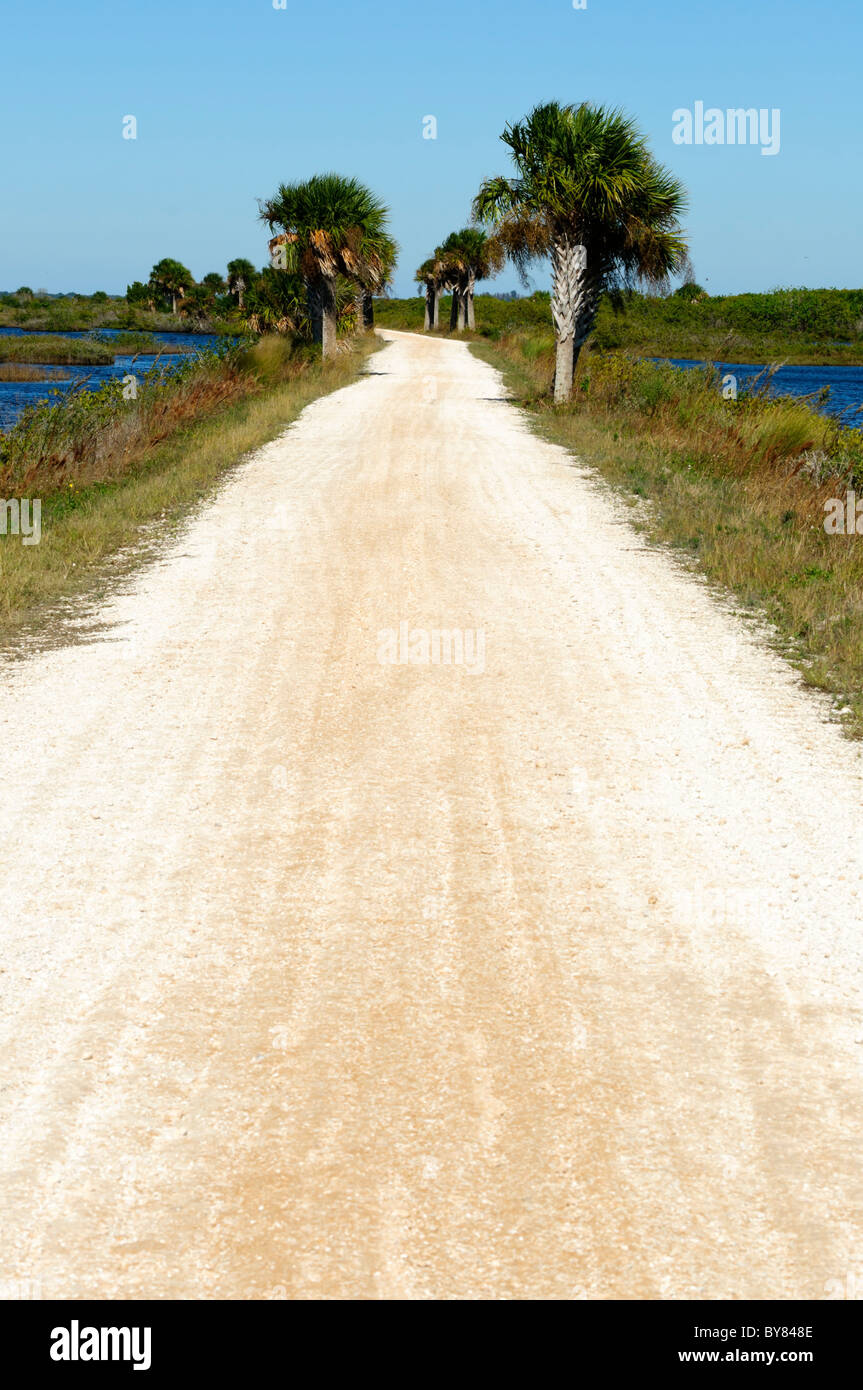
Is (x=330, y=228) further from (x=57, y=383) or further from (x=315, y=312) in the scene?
(x=57, y=383)

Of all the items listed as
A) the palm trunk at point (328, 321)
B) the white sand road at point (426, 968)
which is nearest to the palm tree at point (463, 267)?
the palm trunk at point (328, 321)

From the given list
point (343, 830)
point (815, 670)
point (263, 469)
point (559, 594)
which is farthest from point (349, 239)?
point (343, 830)

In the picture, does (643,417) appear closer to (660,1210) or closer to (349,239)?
(349,239)

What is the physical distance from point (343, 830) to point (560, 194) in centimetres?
1994

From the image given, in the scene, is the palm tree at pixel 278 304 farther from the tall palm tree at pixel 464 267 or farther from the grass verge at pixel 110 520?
the tall palm tree at pixel 464 267

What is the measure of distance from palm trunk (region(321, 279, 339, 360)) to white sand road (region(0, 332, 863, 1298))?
2671 centimetres

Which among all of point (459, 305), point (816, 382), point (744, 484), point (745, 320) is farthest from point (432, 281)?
point (744, 484)

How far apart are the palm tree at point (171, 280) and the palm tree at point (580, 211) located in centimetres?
7729

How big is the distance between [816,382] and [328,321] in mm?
28394

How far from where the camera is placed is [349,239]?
29.6 m
